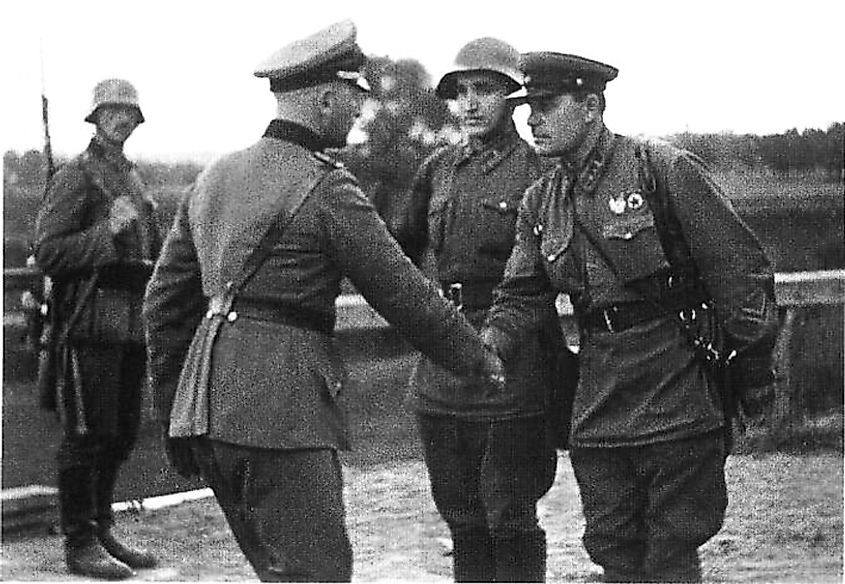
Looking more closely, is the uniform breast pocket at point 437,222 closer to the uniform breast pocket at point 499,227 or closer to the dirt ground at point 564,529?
the uniform breast pocket at point 499,227

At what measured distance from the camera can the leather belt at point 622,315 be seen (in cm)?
269

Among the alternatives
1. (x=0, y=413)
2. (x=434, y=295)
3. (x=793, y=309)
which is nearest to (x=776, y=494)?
(x=793, y=309)

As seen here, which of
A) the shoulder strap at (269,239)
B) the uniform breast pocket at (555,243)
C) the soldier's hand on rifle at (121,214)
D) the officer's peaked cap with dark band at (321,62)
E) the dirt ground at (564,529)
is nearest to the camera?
the shoulder strap at (269,239)

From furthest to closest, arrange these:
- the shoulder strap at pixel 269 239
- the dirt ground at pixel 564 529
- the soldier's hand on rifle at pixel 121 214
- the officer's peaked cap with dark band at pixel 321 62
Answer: the soldier's hand on rifle at pixel 121 214
the dirt ground at pixel 564 529
the officer's peaked cap with dark band at pixel 321 62
the shoulder strap at pixel 269 239

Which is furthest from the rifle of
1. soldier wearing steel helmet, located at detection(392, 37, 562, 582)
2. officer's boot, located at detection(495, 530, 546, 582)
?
officer's boot, located at detection(495, 530, 546, 582)

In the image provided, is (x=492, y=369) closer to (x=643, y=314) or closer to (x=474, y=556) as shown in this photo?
(x=643, y=314)

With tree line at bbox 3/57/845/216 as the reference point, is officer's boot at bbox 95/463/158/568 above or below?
below

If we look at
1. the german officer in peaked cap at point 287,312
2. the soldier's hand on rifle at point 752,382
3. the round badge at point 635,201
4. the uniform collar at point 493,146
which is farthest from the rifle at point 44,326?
the soldier's hand on rifle at point 752,382

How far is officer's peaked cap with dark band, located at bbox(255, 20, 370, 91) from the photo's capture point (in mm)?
2621

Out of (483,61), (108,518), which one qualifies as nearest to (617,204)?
(483,61)

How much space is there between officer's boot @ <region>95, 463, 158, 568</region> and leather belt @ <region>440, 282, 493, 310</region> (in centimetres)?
96

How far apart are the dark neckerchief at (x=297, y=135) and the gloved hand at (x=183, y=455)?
672 mm

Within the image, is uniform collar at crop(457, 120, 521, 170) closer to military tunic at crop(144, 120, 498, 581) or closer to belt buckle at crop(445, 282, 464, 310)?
belt buckle at crop(445, 282, 464, 310)

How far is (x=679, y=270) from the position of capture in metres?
2.69
